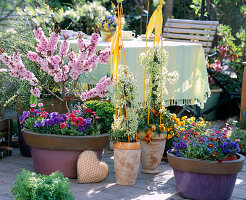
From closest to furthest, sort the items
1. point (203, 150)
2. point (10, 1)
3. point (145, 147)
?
point (10, 1) < point (203, 150) < point (145, 147)

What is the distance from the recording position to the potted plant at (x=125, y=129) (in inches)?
143

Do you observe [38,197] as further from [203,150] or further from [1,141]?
[1,141]

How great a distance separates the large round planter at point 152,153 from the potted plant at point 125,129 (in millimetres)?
332

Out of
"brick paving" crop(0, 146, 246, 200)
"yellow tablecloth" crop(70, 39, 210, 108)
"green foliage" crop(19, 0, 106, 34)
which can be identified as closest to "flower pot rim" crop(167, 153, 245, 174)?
"brick paving" crop(0, 146, 246, 200)

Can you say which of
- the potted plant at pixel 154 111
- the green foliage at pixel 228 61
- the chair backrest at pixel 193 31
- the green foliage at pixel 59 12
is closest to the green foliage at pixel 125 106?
the potted plant at pixel 154 111

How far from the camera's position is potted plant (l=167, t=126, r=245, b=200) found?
3260 mm

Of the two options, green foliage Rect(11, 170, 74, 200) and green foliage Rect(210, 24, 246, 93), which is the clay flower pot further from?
green foliage Rect(210, 24, 246, 93)

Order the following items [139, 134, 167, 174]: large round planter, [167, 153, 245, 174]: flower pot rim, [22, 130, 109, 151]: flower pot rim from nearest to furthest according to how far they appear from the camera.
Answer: [167, 153, 245, 174]: flower pot rim, [22, 130, 109, 151]: flower pot rim, [139, 134, 167, 174]: large round planter

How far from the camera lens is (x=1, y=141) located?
4.66 meters

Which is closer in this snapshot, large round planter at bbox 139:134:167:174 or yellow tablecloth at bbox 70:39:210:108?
large round planter at bbox 139:134:167:174

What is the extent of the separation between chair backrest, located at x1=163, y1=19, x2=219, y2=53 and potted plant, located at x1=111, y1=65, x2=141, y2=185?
3.07 metres

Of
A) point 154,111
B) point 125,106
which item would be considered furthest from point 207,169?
point 154,111

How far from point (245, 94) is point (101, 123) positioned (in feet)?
8.50

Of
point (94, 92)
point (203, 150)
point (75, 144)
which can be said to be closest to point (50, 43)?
point (94, 92)
